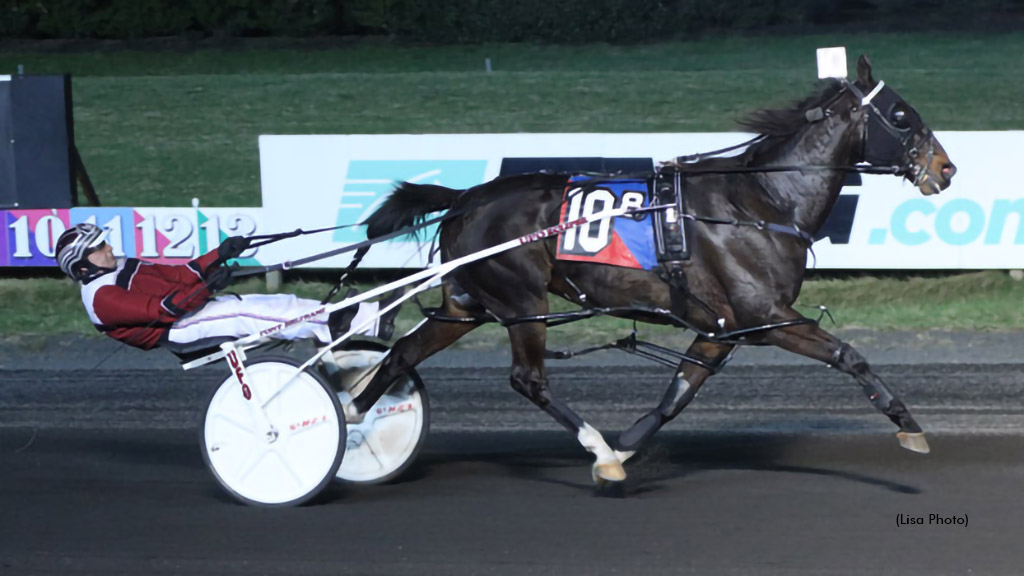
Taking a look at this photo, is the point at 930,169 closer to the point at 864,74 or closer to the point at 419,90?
the point at 864,74

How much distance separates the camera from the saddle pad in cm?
567

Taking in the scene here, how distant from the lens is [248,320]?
5.64 meters

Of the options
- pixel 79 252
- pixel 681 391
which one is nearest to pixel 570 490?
pixel 681 391

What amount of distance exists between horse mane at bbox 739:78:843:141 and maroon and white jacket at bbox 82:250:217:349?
2453 mm

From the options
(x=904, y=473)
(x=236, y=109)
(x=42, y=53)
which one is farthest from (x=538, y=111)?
(x=904, y=473)

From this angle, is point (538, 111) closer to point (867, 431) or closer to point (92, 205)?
point (92, 205)

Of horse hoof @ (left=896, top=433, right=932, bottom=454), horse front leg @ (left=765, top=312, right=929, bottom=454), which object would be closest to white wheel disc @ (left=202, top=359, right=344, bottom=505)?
horse front leg @ (left=765, top=312, right=929, bottom=454)

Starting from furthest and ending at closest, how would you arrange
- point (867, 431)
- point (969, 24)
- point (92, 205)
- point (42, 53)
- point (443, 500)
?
point (969, 24) → point (42, 53) → point (92, 205) → point (867, 431) → point (443, 500)

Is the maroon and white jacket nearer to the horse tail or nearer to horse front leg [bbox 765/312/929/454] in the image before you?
the horse tail

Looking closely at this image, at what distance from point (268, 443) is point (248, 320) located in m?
0.52

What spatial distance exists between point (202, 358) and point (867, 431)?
128 inches

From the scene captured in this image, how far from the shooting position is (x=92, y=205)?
11648mm

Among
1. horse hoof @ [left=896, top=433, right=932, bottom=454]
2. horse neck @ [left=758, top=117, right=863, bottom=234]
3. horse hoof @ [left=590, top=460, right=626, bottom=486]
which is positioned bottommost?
horse hoof @ [left=590, top=460, right=626, bottom=486]

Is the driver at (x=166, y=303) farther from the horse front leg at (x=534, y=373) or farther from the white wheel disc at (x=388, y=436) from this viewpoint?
the horse front leg at (x=534, y=373)
